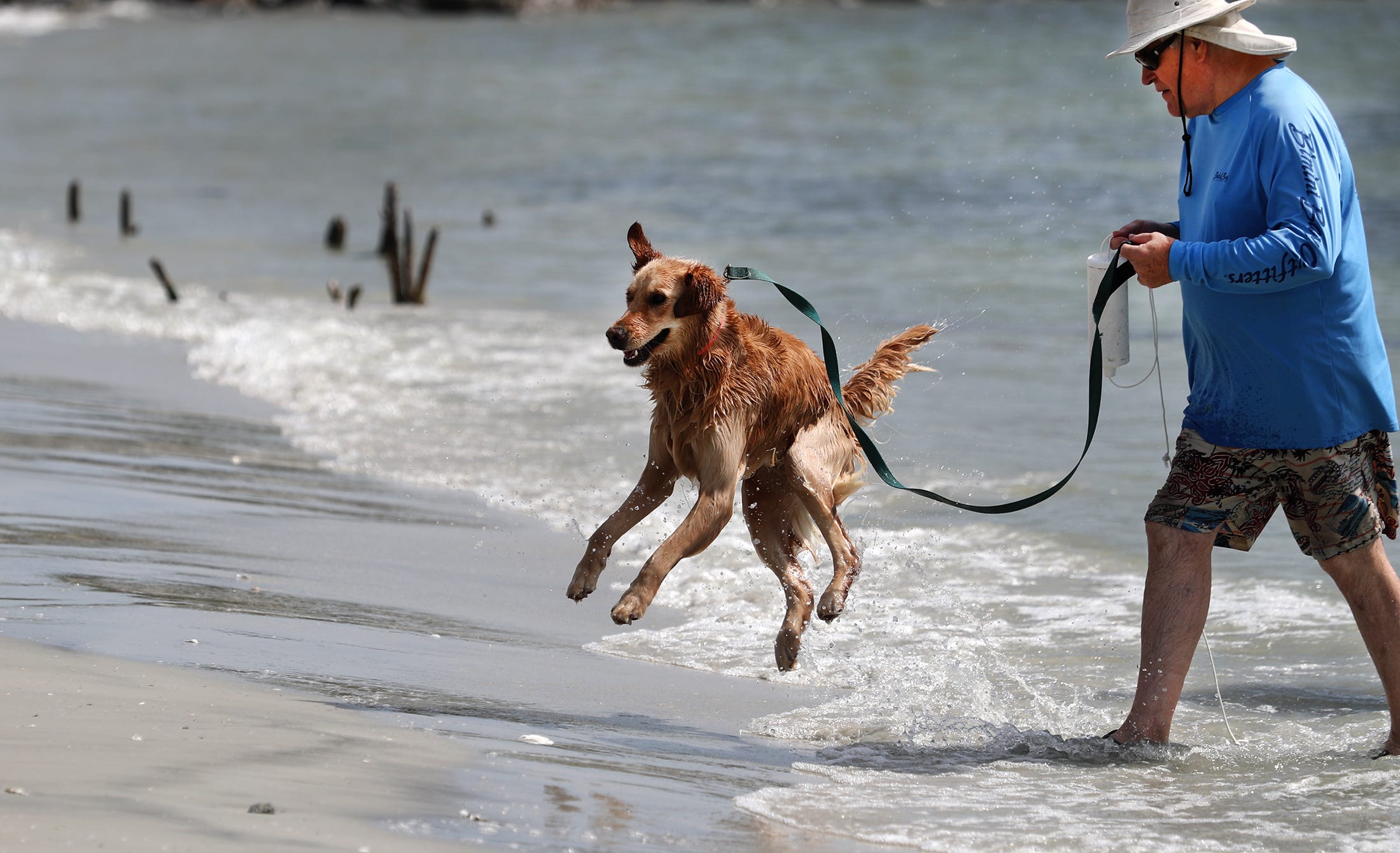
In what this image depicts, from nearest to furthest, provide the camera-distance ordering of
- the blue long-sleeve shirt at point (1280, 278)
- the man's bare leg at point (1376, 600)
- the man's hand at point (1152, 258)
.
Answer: the blue long-sleeve shirt at point (1280, 278), the man's hand at point (1152, 258), the man's bare leg at point (1376, 600)

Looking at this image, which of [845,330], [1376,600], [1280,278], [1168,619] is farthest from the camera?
[845,330]

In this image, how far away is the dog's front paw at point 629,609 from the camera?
16.2ft

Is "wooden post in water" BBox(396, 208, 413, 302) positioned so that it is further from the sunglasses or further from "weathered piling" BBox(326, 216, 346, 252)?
the sunglasses

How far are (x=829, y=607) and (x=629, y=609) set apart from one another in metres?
0.92

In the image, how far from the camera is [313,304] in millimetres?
15844

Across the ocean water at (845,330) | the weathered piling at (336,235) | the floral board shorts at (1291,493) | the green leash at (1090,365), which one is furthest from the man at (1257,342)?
the weathered piling at (336,235)

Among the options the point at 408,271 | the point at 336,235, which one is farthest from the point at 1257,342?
the point at 336,235

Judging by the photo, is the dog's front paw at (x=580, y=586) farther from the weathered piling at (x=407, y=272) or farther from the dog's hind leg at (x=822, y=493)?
the weathered piling at (x=407, y=272)

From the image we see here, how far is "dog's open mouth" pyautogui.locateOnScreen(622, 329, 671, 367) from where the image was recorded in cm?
506

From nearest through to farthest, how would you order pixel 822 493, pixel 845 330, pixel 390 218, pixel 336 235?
pixel 822 493, pixel 845 330, pixel 390 218, pixel 336 235

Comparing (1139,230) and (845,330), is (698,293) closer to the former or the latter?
(1139,230)

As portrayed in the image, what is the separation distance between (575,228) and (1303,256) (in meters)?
18.6

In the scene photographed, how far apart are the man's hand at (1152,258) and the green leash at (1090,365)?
25cm

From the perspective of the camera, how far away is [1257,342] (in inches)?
177
